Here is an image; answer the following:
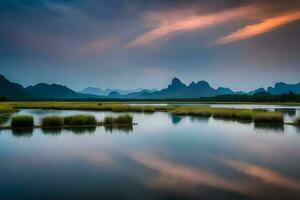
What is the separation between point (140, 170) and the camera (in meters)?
13.4

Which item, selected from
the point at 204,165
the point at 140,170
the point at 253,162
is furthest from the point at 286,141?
the point at 140,170

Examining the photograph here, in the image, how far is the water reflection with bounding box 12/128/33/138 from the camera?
23938mm

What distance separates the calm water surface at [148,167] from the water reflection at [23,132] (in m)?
0.39

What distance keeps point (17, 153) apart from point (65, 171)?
5.29 m

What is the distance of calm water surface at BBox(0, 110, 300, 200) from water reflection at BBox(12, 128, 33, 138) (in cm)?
39

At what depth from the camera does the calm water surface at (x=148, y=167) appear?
408 inches

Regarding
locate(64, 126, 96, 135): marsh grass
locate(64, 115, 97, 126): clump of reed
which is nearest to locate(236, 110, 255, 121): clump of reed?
locate(64, 115, 97, 126): clump of reed

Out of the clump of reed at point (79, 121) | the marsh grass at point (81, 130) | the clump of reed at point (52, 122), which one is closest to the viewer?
the marsh grass at point (81, 130)

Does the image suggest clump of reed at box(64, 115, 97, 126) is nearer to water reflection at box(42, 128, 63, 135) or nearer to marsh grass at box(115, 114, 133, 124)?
water reflection at box(42, 128, 63, 135)

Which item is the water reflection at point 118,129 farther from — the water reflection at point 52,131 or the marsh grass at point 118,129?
the water reflection at point 52,131

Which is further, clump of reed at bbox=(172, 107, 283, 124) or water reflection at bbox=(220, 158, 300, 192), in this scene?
clump of reed at bbox=(172, 107, 283, 124)

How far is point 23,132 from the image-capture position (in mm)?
25375

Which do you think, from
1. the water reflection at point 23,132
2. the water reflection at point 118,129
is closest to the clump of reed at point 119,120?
the water reflection at point 118,129

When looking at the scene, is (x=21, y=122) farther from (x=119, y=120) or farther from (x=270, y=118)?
(x=270, y=118)
